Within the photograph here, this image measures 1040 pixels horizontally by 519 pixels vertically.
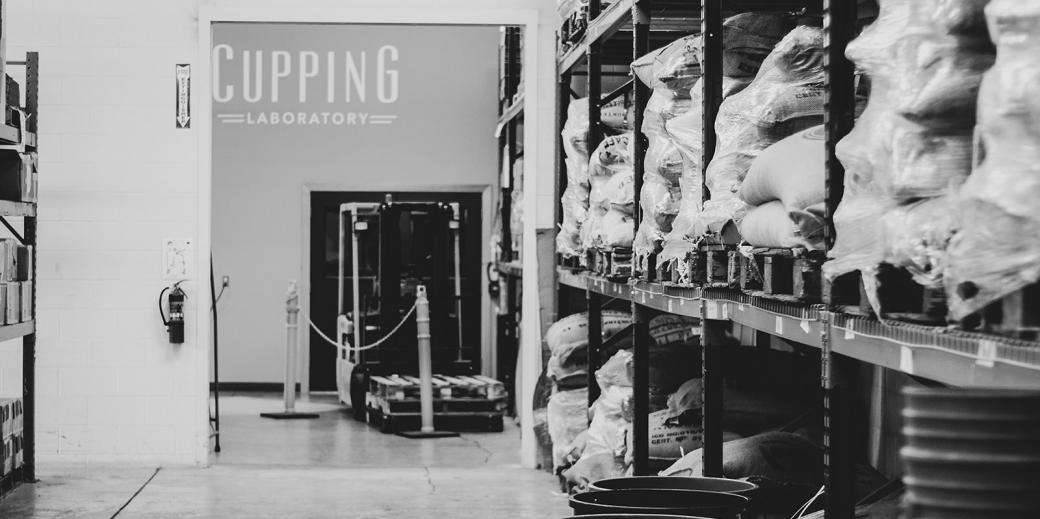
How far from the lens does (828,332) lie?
3027mm

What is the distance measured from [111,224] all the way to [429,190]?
5401 millimetres

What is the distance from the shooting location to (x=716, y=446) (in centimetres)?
444

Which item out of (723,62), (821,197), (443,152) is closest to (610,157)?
(723,62)

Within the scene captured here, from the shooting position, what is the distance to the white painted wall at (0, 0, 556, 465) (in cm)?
840

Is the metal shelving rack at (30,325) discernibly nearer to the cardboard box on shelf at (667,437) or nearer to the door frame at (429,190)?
the cardboard box on shelf at (667,437)

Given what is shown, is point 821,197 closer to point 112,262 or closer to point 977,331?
point 977,331

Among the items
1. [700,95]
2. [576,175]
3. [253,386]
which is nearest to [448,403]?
[253,386]

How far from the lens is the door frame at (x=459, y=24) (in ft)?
27.6

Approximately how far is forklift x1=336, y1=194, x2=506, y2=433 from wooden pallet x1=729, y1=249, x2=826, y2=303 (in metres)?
7.06

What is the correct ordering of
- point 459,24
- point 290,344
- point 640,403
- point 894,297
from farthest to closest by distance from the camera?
1. point 290,344
2. point 459,24
3. point 640,403
4. point 894,297

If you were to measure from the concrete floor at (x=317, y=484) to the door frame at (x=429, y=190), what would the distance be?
10.2ft

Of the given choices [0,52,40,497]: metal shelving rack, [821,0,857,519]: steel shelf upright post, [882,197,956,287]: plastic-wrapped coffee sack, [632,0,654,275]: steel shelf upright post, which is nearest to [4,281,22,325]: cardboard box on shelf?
[0,52,40,497]: metal shelving rack

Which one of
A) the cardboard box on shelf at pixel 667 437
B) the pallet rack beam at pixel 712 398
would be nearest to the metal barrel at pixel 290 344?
the cardboard box on shelf at pixel 667 437

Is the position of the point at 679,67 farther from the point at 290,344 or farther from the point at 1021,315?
the point at 290,344
